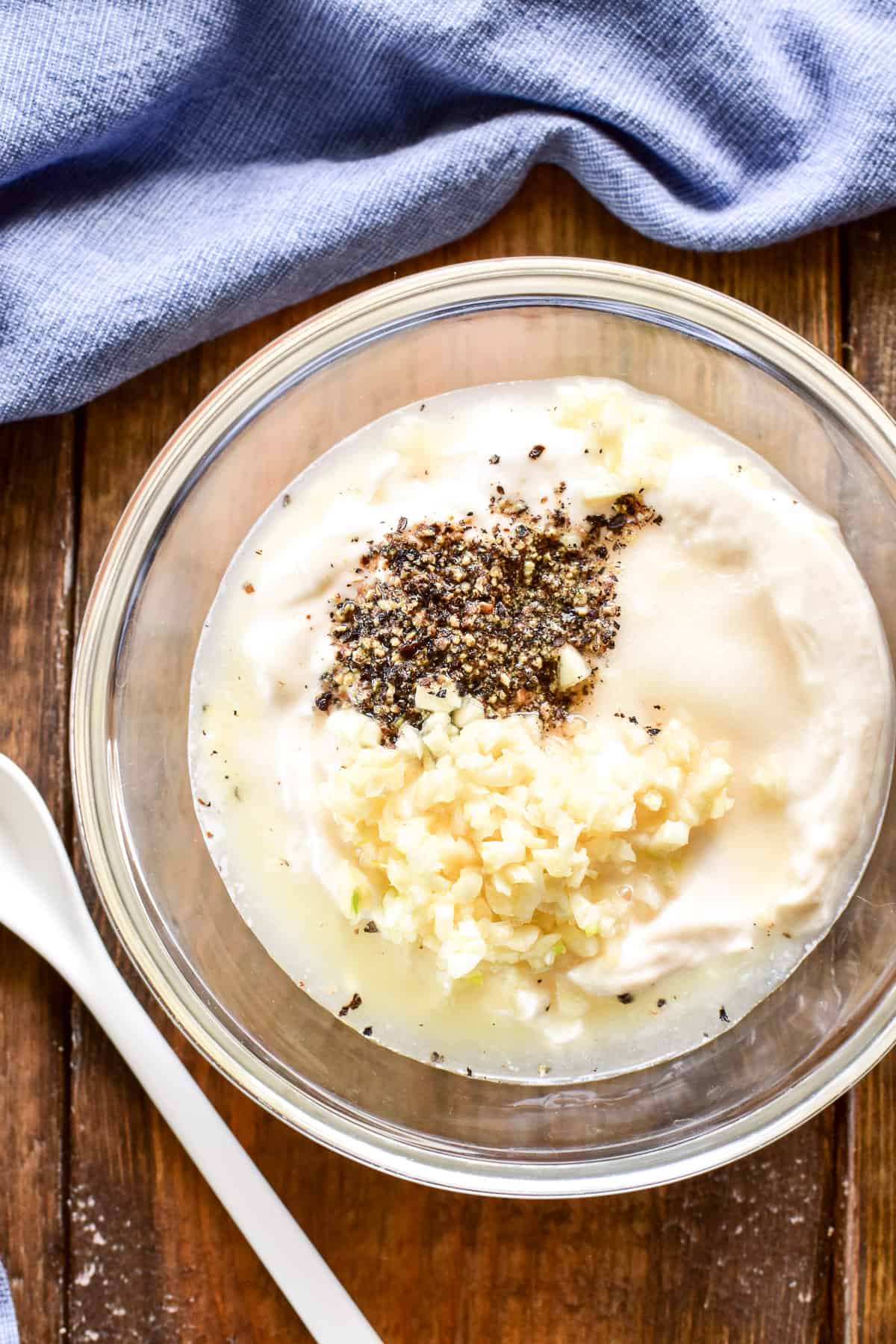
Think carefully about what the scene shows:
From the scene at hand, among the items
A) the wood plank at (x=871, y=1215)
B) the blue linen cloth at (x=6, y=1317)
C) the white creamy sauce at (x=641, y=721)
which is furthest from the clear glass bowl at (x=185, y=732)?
the blue linen cloth at (x=6, y=1317)

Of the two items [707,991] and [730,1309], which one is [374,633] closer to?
[707,991]

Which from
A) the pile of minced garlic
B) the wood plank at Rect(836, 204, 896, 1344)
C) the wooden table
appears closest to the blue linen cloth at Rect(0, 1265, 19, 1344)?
the wooden table

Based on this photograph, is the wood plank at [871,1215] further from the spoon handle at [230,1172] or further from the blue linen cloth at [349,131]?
the blue linen cloth at [349,131]

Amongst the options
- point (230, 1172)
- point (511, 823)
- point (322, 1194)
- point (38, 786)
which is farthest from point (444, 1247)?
point (38, 786)

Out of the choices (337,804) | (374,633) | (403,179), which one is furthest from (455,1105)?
(403,179)

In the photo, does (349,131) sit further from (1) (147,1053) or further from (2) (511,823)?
(1) (147,1053)
